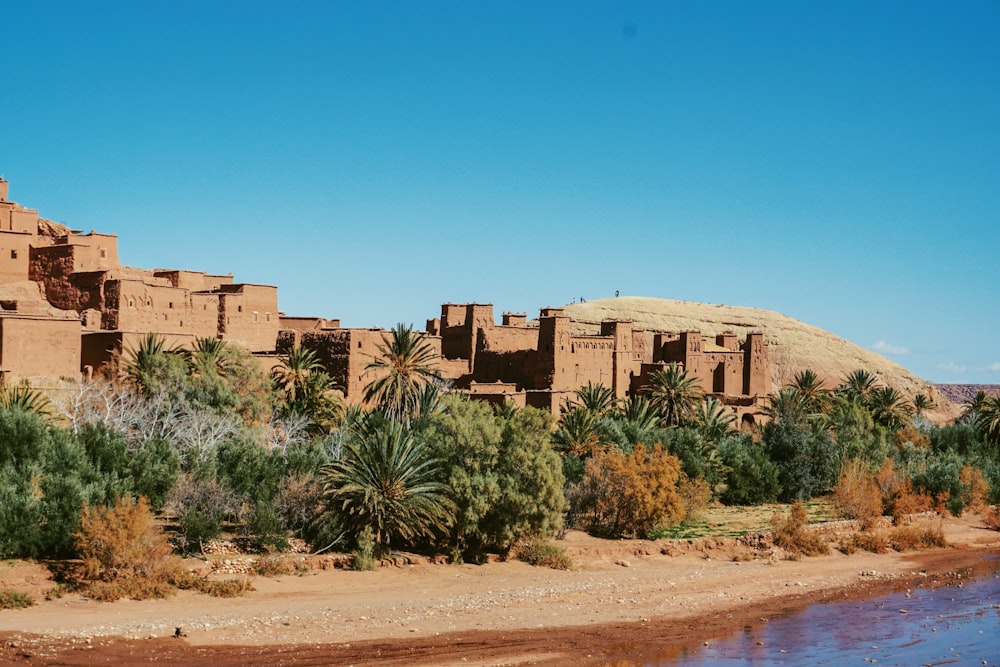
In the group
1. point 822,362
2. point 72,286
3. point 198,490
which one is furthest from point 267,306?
point 822,362

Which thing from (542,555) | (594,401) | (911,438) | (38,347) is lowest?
(542,555)

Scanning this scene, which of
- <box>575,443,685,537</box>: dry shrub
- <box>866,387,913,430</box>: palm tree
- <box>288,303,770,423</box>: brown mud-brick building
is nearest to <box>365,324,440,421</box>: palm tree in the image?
<box>288,303,770,423</box>: brown mud-brick building

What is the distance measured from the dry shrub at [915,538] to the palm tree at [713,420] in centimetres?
674

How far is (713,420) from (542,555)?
16267 millimetres

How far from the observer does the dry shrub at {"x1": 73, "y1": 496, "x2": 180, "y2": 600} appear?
71.8ft

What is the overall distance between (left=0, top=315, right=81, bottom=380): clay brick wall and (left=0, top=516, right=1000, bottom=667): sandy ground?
921cm

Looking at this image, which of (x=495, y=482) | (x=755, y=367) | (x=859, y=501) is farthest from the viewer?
(x=755, y=367)

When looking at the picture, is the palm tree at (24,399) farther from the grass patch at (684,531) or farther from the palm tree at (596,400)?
the palm tree at (596,400)

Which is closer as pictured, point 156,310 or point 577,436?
point 577,436

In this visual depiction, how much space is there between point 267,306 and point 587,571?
17.5 metres

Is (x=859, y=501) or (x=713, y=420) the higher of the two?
(x=713, y=420)

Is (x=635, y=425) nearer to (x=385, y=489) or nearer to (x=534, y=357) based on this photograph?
(x=534, y=357)

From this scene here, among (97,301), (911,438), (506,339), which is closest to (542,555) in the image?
(97,301)

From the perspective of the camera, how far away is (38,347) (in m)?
30.3
